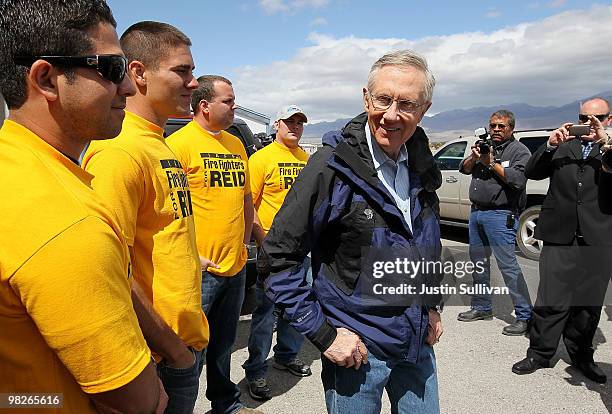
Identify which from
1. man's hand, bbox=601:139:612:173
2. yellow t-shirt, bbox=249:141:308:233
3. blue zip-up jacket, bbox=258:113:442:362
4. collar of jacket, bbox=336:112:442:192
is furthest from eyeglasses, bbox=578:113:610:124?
blue zip-up jacket, bbox=258:113:442:362

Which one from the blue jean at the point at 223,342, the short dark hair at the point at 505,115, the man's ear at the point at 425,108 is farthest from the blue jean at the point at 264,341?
the short dark hair at the point at 505,115

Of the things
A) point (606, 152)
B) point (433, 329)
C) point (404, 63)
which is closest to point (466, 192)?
point (606, 152)

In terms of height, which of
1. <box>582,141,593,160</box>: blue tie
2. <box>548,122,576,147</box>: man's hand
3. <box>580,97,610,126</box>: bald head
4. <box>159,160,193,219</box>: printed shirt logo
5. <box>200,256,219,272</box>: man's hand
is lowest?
<box>200,256,219,272</box>: man's hand

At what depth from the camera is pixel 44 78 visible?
98 centimetres

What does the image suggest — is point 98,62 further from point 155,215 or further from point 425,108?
point 425,108

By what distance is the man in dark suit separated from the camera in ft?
11.6

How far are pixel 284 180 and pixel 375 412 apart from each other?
2.49 m

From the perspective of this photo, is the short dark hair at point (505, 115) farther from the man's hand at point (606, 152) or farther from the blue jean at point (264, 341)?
the blue jean at point (264, 341)

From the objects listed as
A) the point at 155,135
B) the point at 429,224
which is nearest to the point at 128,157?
the point at 155,135

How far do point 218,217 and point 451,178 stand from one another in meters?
6.98

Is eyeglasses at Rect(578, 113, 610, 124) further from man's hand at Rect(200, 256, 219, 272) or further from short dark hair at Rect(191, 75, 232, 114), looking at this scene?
man's hand at Rect(200, 256, 219, 272)

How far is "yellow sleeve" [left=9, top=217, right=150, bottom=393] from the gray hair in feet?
4.17

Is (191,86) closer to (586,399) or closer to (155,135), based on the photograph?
(155,135)

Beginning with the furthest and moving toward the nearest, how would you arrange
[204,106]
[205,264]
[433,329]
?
[204,106], [205,264], [433,329]
